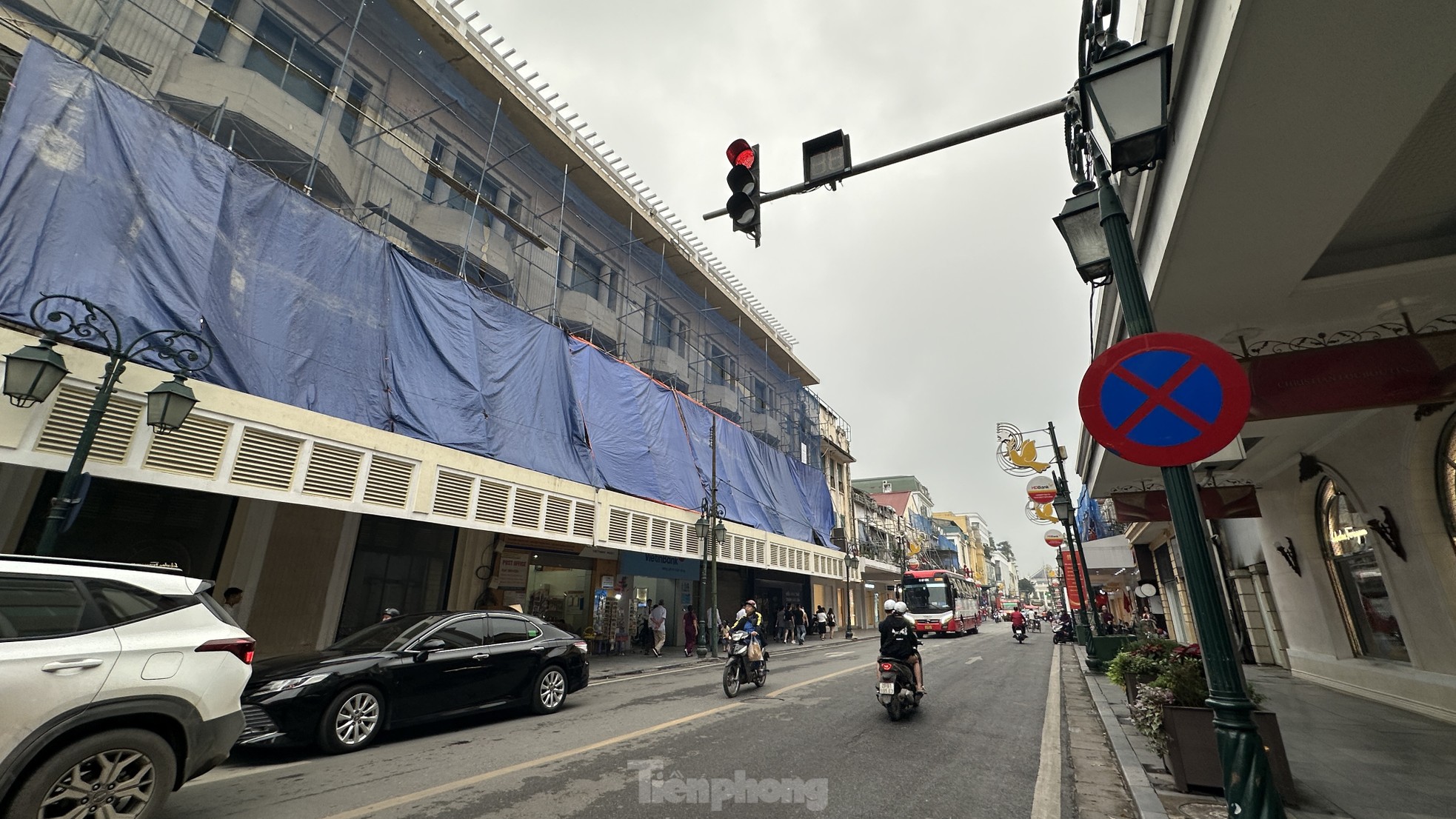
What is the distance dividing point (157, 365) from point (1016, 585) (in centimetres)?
18961

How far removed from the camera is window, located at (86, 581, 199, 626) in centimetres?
423

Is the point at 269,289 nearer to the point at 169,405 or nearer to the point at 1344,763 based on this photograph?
the point at 169,405

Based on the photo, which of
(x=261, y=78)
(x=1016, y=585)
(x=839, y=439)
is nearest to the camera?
(x=261, y=78)

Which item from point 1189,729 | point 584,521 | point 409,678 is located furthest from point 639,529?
point 1189,729

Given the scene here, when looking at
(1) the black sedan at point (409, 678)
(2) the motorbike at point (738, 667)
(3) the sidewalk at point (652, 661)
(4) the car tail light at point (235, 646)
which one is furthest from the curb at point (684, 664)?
(4) the car tail light at point (235, 646)

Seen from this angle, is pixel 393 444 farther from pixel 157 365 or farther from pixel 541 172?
pixel 541 172

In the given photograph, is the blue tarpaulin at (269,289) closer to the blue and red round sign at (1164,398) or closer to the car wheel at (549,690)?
the car wheel at (549,690)

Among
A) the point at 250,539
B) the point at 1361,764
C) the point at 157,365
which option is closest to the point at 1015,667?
the point at 1361,764

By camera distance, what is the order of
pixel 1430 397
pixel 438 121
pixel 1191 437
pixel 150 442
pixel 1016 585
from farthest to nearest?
pixel 1016 585
pixel 438 121
pixel 150 442
pixel 1430 397
pixel 1191 437

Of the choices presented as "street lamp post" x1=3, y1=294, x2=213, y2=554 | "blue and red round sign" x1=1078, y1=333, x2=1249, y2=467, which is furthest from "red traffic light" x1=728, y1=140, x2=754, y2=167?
"street lamp post" x1=3, y1=294, x2=213, y2=554

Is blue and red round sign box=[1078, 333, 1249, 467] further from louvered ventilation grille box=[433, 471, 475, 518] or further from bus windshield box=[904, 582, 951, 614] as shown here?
bus windshield box=[904, 582, 951, 614]

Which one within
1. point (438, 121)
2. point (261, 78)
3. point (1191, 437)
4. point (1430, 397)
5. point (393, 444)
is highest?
point (438, 121)

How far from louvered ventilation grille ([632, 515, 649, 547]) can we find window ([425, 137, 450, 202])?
11.4m

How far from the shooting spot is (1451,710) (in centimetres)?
760
